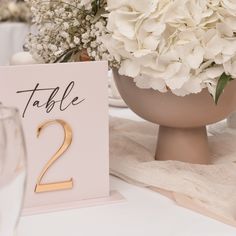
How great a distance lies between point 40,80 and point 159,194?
0.89ft

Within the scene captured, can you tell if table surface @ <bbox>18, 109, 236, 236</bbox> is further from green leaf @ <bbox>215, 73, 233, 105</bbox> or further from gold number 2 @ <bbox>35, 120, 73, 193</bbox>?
green leaf @ <bbox>215, 73, 233, 105</bbox>

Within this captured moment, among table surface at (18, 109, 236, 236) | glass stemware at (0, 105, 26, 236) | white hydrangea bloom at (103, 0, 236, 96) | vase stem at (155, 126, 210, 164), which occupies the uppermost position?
white hydrangea bloom at (103, 0, 236, 96)

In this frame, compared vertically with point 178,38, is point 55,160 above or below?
below

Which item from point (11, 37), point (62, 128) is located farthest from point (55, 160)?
point (11, 37)

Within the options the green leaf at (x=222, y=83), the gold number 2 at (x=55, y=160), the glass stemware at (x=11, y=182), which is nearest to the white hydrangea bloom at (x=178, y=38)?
the green leaf at (x=222, y=83)

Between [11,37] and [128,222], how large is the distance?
11.4 ft

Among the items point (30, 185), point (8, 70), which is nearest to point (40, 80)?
point (8, 70)

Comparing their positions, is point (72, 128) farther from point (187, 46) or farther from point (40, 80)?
point (187, 46)

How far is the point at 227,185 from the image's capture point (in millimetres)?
881

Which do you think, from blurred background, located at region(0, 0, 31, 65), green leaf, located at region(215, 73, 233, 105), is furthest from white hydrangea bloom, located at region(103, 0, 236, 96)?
blurred background, located at region(0, 0, 31, 65)

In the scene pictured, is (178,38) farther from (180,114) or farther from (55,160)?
(55,160)

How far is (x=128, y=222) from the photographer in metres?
0.77

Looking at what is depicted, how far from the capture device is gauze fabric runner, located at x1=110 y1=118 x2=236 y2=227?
2.72 feet

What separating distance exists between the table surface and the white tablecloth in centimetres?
331
